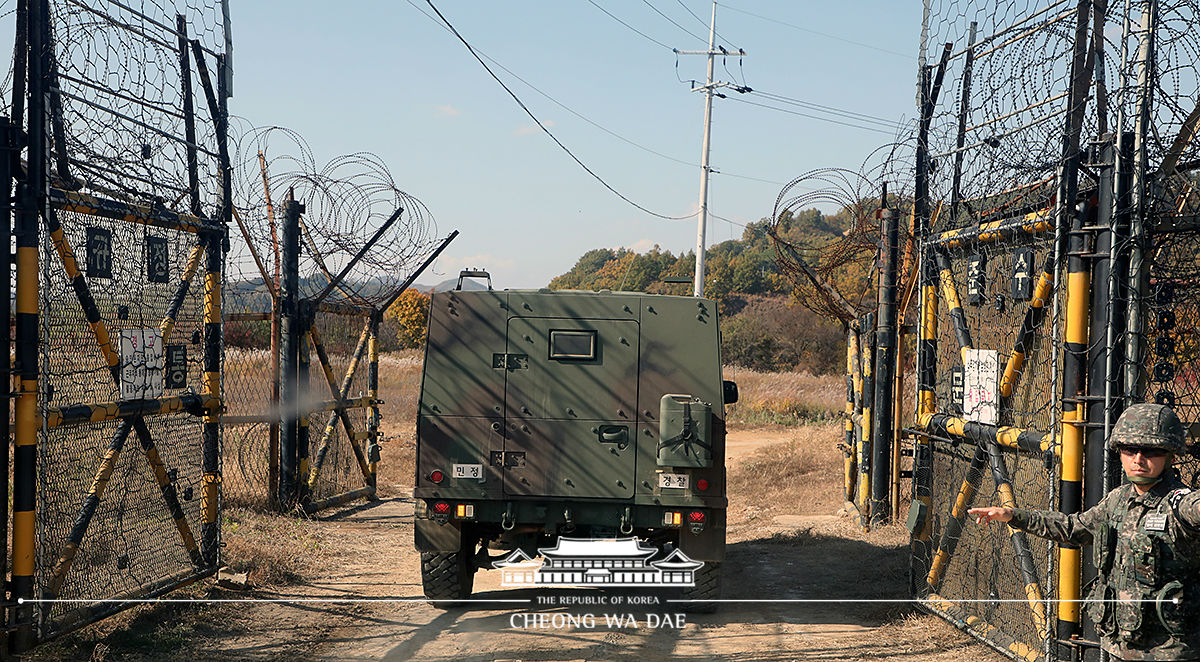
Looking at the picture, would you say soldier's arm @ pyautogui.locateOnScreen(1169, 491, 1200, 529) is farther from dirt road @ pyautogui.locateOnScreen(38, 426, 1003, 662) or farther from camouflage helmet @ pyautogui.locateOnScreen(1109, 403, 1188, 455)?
dirt road @ pyautogui.locateOnScreen(38, 426, 1003, 662)

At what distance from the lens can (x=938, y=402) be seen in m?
7.42

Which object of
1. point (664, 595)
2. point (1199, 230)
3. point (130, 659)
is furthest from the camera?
point (664, 595)

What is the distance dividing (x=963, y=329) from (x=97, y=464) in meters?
5.78

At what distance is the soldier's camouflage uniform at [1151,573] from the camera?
12.9 ft

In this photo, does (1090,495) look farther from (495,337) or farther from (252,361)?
(252,361)

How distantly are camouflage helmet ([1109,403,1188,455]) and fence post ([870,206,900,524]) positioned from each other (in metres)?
6.43

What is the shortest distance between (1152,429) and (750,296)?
6732 centimetres

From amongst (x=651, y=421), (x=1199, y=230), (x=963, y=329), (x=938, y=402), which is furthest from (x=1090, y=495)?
(x=651, y=421)

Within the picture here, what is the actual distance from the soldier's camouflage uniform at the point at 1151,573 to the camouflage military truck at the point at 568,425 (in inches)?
132

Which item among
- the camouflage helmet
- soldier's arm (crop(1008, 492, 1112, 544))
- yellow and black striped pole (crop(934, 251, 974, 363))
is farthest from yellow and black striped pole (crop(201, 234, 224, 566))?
the camouflage helmet

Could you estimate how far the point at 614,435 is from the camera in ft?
25.1

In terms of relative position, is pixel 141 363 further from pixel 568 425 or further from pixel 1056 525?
pixel 1056 525

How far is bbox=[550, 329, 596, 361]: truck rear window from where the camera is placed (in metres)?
7.80

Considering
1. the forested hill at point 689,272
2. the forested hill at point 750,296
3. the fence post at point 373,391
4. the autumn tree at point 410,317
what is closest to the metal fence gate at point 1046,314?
the fence post at point 373,391
